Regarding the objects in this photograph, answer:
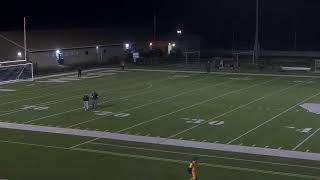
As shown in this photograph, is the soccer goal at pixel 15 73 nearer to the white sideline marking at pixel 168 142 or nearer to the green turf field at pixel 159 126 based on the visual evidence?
the green turf field at pixel 159 126

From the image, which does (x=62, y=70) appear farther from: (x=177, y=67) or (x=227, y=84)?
(x=227, y=84)

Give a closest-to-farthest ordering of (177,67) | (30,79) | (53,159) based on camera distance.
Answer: (53,159), (30,79), (177,67)

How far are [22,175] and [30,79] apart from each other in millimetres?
28586

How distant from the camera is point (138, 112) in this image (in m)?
29.5

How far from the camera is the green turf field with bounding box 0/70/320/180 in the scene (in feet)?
60.5

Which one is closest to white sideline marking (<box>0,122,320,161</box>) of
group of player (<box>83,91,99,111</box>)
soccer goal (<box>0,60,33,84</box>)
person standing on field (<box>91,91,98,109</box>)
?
group of player (<box>83,91,99,111</box>)

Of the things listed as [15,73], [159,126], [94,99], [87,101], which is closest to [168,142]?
[159,126]

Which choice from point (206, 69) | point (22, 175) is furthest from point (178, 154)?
point (206, 69)

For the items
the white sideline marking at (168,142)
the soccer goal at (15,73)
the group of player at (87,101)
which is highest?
the soccer goal at (15,73)

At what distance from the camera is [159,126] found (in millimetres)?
25672

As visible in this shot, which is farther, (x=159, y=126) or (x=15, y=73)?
(x=15, y=73)

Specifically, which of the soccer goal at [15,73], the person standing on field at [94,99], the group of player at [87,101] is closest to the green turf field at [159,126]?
the group of player at [87,101]

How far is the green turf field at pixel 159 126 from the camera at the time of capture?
18453 mm

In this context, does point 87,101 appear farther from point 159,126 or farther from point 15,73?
point 15,73
